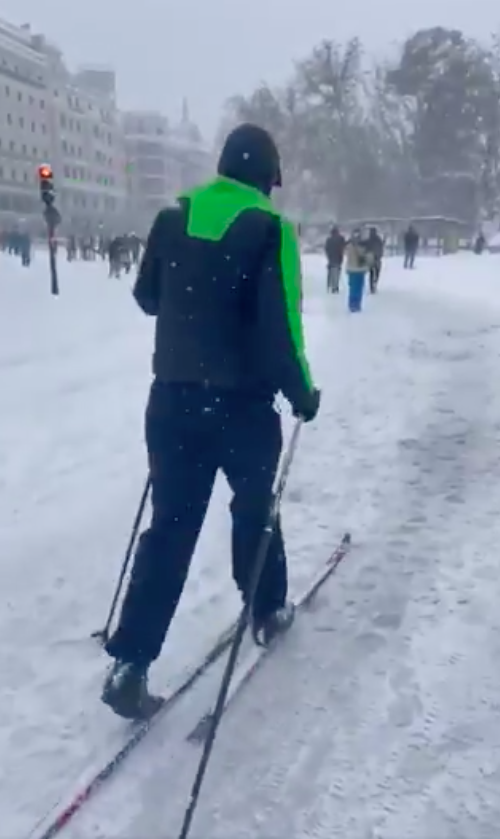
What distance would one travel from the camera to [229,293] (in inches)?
136

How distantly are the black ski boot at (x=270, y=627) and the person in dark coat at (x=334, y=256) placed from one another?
24.4 metres

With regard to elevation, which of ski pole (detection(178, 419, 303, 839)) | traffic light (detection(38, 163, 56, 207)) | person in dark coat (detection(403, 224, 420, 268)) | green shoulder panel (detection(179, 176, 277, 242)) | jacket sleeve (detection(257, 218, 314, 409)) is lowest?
person in dark coat (detection(403, 224, 420, 268))

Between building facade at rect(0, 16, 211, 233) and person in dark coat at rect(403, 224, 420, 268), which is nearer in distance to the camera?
person in dark coat at rect(403, 224, 420, 268)

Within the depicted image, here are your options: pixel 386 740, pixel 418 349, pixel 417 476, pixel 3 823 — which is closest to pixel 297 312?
pixel 386 740

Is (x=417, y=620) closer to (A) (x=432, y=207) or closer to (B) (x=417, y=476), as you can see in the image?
(B) (x=417, y=476)

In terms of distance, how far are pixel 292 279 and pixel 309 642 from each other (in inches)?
67.9

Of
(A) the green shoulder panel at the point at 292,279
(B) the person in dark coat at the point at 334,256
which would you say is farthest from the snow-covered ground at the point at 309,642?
(B) the person in dark coat at the point at 334,256

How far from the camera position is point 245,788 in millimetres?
3350

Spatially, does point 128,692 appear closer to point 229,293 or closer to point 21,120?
point 229,293

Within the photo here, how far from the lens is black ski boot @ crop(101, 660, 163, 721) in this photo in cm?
367

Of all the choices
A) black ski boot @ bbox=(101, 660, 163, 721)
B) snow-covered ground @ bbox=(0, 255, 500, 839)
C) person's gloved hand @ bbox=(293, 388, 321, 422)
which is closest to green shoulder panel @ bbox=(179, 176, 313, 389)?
person's gloved hand @ bbox=(293, 388, 321, 422)

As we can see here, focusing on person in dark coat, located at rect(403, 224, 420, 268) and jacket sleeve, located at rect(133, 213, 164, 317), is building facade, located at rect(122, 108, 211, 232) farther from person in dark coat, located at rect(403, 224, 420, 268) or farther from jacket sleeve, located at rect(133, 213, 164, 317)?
jacket sleeve, located at rect(133, 213, 164, 317)

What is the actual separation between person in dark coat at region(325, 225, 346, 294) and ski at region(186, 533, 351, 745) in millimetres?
23146

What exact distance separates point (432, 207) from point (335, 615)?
248ft
